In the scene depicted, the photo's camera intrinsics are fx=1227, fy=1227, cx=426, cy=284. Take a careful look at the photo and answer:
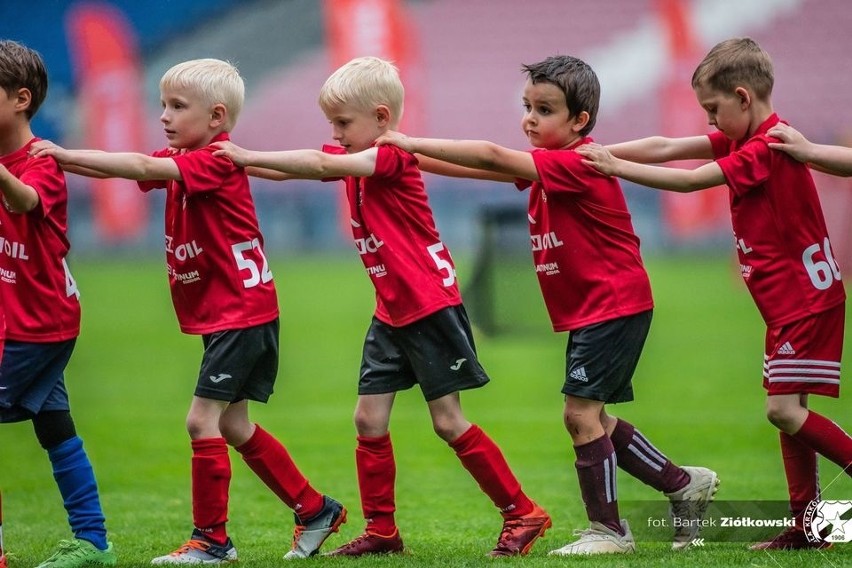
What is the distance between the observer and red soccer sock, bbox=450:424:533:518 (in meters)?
4.47

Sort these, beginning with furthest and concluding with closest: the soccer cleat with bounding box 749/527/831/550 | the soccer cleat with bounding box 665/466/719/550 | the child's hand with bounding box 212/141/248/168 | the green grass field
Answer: the green grass field < the soccer cleat with bounding box 665/466/719/550 < the soccer cleat with bounding box 749/527/831/550 < the child's hand with bounding box 212/141/248/168

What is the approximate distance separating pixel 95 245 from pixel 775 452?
22.2 metres

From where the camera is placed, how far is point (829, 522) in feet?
14.4

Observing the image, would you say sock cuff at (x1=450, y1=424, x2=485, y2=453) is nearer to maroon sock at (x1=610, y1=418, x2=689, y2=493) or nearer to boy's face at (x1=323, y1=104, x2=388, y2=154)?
maroon sock at (x1=610, y1=418, x2=689, y2=493)

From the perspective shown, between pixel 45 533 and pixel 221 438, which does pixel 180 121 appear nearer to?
pixel 221 438

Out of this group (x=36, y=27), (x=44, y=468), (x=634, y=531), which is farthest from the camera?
(x=36, y=27)

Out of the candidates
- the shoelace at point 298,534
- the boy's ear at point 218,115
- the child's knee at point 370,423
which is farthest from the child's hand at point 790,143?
the shoelace at point 298,534

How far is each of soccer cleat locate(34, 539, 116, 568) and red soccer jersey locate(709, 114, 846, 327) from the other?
2.54m

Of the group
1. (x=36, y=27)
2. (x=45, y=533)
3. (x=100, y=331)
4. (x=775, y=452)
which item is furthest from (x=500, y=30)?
(x=45, y=533)

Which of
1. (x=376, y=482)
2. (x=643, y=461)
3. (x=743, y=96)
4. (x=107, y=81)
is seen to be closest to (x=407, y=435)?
(x=643, y=461)

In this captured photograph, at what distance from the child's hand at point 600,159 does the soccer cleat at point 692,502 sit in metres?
1.30

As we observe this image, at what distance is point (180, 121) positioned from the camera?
14.5ft

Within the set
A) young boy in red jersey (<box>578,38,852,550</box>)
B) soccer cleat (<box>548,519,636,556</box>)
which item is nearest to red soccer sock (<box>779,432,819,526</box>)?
young boy in red jersey (<box>578,38,852,550</box>)

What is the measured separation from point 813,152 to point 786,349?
70 centimetres
